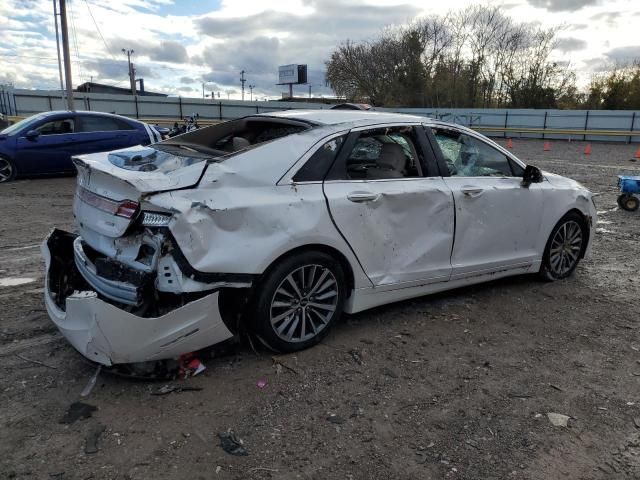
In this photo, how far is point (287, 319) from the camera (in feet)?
11.4

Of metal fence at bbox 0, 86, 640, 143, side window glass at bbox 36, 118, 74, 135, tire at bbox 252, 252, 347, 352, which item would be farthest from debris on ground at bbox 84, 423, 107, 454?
metal fence at bbox 0, 86, 640, 143

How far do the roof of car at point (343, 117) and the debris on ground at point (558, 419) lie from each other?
2.36m

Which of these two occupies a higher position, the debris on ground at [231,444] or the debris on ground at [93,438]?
the debris on ground at [93,438]

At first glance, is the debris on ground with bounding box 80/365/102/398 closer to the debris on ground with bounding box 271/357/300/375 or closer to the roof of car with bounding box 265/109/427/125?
the debris on ground with bounding box 271/357/300/375

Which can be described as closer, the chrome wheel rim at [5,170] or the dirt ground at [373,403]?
the dirt ground at [373,403]

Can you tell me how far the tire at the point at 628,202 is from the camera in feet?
30.1

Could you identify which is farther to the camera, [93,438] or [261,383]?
[261,383]

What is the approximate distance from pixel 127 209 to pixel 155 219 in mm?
241

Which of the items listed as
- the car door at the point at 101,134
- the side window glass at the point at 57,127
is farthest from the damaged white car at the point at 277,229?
the side window glass at the point at 57,127

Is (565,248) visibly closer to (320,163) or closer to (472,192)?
(472,192)

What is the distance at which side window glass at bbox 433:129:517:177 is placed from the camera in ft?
14.3

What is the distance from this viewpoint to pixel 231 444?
266cm

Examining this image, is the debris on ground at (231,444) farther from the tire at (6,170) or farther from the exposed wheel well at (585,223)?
the tire at (6,170)

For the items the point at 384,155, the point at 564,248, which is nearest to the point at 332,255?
the point at 384,155
